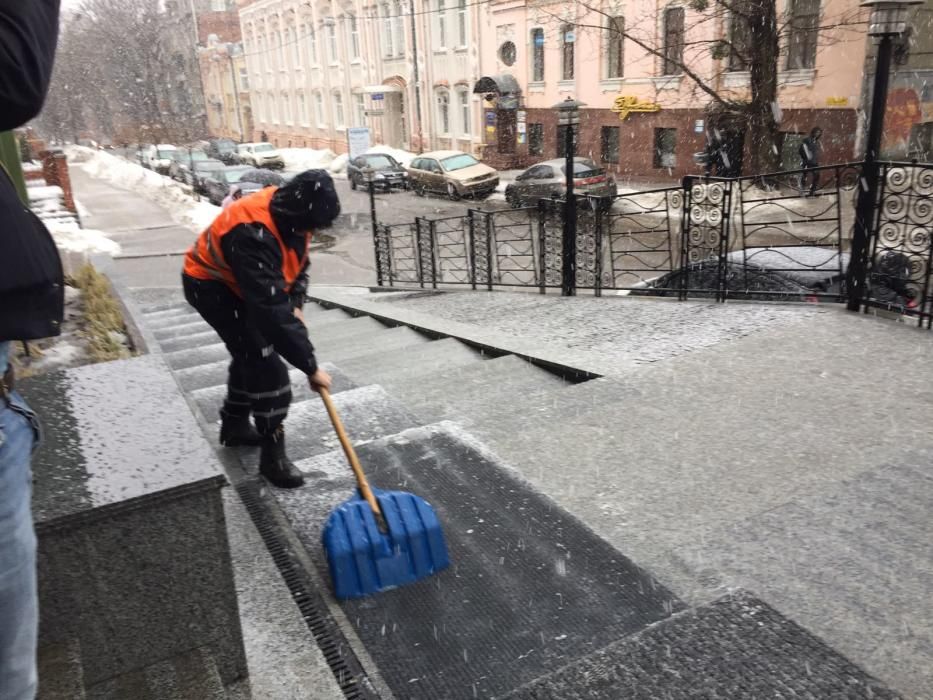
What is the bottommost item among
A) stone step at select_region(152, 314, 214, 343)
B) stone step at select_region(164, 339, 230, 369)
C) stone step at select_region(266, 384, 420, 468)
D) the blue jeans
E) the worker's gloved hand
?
stone step at select_region(152, 314, 214, 343)

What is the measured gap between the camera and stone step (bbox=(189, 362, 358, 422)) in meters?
4.57

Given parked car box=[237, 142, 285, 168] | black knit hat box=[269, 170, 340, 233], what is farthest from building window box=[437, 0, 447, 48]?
black knit hat box=[269, 170, 340, 233]

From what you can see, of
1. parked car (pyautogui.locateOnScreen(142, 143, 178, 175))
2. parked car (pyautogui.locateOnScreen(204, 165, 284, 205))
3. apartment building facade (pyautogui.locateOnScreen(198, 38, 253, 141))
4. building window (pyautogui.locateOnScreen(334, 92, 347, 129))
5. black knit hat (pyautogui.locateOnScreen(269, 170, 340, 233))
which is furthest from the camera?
apartment building facade (pyautogui.locateOnScreen(198, 38, 253, 141))

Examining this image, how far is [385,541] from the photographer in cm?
272

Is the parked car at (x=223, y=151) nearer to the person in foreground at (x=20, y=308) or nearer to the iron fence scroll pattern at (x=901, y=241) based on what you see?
the iron fence scroll pattern at (x=901, y=241)

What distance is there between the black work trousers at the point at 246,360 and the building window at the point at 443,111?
30174 millimetres

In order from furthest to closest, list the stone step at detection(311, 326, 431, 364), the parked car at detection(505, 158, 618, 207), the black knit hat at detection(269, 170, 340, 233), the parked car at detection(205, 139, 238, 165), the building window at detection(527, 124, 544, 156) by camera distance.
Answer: the parked car at detection(205, 139, 238, 165)
the building window at detection(527, 124, 544, 156)
the parked car at detection(505, 158, 618, 207)
the stone step at detection(311, 326, 431, 364)
the black knit hat at detection(269, 170, 340, 233)

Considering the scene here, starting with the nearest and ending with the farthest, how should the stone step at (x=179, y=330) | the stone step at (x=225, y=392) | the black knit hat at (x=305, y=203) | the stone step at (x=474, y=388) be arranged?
the black knit hat at (x=305, y=203) < the stone step at (x=474, y=388) < the stone step at (x=225, y=392) < the stone step at (x=179, y=330)

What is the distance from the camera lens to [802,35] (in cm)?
1908

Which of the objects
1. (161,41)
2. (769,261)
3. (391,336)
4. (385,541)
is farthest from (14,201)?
(161,41)

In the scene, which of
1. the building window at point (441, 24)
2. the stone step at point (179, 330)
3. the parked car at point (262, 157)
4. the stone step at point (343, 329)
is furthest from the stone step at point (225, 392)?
the parked car at point (262, 157)

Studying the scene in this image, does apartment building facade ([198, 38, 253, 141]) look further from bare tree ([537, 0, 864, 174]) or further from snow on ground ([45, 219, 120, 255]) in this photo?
snow on ground ([45, 219, 120, 255])

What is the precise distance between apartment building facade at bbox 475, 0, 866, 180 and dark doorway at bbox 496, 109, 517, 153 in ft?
0.13

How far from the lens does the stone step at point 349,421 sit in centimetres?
A: 391
